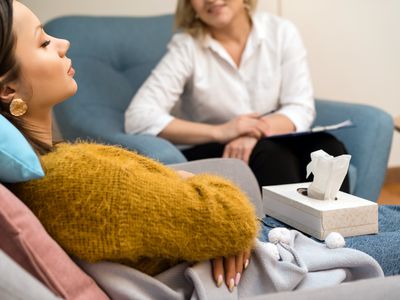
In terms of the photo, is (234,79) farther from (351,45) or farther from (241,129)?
(351,45)

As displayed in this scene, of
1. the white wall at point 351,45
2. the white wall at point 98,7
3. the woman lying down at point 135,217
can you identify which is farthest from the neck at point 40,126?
the white wall at point 351,45

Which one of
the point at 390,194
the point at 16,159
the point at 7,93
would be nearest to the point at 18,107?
the point at 7,93

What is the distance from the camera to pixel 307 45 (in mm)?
2996

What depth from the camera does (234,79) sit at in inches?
86.7

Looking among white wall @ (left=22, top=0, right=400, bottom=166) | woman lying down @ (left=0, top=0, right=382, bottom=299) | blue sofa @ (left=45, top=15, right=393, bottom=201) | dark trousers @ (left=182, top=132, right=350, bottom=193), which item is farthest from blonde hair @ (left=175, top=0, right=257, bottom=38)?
woman lying down @ (left=0, top=0, right=382, bottom=299)

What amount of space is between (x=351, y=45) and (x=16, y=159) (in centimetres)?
249

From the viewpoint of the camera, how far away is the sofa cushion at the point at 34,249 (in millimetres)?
790

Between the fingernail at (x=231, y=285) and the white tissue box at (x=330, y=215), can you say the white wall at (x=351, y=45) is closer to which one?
the white tissue box at (x=330, y=215)

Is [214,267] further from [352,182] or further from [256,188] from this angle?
[352,182]

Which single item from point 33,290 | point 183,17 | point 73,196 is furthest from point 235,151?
point 33,290

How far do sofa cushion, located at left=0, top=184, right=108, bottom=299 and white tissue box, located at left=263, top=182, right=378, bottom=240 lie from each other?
532mm

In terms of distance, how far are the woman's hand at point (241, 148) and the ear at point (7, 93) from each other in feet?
3.28

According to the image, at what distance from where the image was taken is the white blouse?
215cm

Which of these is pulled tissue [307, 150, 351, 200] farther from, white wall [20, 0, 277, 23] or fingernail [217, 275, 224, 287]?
white wall [20, 0, 277, 23]
